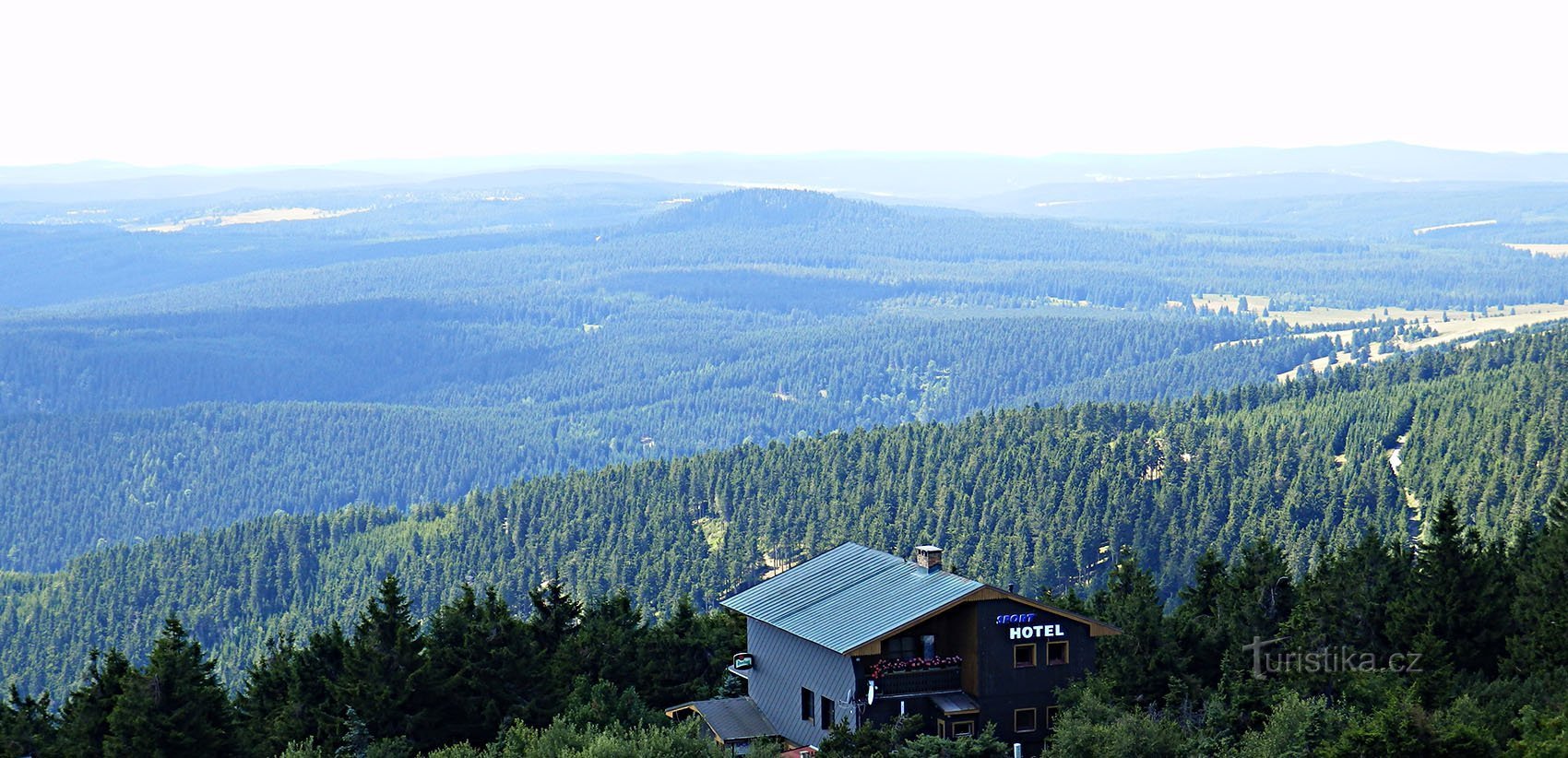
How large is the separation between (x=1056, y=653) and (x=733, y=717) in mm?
13229

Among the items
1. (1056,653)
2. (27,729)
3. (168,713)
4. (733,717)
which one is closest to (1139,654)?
(1056,653)

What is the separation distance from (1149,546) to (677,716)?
113 meters

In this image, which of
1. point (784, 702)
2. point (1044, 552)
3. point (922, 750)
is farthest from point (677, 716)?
point (1044, 552)

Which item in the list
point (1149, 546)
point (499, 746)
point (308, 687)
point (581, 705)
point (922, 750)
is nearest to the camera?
point (922, 750)

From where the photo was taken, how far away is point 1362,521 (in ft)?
574

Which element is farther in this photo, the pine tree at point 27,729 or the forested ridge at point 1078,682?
the pine tree at point 27,729

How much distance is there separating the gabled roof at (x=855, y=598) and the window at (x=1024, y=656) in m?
1.58

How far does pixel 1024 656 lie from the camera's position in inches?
2827

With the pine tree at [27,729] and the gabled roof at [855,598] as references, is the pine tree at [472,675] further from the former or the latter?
the pine tree at [27,729]

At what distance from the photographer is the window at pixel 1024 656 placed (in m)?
71.5

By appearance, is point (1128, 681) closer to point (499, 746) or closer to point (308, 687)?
point (499, 746)

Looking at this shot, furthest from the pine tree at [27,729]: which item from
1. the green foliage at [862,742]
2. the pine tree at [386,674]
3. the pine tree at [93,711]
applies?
the green foliage at [862,742]

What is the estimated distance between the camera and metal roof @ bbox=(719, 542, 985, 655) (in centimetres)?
7150

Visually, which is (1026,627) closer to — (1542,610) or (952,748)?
(952,748)
